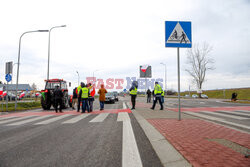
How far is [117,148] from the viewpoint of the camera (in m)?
3.51

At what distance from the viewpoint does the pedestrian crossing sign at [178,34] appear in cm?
670

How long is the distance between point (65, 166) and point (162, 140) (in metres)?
2.15

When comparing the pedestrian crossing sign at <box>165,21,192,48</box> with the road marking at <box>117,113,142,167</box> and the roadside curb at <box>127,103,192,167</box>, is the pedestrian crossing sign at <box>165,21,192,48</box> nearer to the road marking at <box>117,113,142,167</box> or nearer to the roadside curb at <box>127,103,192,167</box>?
the roadside curb at <box>127,103,192,167</box>

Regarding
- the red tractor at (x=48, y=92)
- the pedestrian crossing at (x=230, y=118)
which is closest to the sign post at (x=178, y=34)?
the pedestrian crossing at (x=230, y=118)

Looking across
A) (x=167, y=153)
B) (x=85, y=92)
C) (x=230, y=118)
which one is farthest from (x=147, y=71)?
(x=167, y=153)

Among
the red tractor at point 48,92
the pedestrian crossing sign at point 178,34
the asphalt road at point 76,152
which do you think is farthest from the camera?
the red tractor at point 48,92

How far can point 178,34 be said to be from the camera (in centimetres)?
674

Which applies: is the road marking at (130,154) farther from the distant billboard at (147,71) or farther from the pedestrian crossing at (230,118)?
the distant billboard at (147,71)

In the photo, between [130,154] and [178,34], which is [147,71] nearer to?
[178,34]

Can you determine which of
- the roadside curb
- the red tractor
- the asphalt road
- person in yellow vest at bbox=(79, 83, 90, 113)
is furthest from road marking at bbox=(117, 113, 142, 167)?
the red tractor

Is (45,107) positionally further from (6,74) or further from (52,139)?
(52,139)

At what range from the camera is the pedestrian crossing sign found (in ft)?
22.0

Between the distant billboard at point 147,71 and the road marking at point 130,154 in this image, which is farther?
the distant billboard at point 147,71

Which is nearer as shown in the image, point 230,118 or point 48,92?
point 230,118
